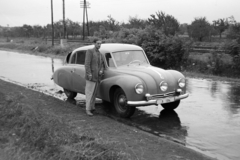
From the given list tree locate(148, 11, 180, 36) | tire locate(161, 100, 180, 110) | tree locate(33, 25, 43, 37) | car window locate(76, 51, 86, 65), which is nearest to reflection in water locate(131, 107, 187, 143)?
tire locate(161, 100, 180, 110)

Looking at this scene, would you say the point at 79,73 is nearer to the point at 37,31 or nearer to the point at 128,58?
the point at 128,58

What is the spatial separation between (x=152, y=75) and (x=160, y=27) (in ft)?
49.2

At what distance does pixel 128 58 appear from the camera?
8164 mm

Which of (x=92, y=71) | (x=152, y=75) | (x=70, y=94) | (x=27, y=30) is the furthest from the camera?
(x=27, y=30)

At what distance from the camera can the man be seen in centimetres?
732

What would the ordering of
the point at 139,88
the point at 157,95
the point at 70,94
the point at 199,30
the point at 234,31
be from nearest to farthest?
1. the point at 139,88
2. the point at 157,95
3. the point at 70,94
4. the point at 234,31
5. the point at 199,30

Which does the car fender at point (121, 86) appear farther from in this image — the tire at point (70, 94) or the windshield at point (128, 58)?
the tire at point (70, 94)

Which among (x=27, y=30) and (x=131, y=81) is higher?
(x=27, y=30)

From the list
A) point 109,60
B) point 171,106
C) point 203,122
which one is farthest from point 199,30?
point 203,122

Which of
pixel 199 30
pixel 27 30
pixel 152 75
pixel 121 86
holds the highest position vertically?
pixel 27 30

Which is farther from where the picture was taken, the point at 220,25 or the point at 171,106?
the point at 220,25

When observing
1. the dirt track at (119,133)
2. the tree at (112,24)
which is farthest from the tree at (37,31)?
the dirt track at (119,133)

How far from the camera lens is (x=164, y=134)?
6246 millimetres

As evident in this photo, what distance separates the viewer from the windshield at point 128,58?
8.03 m
